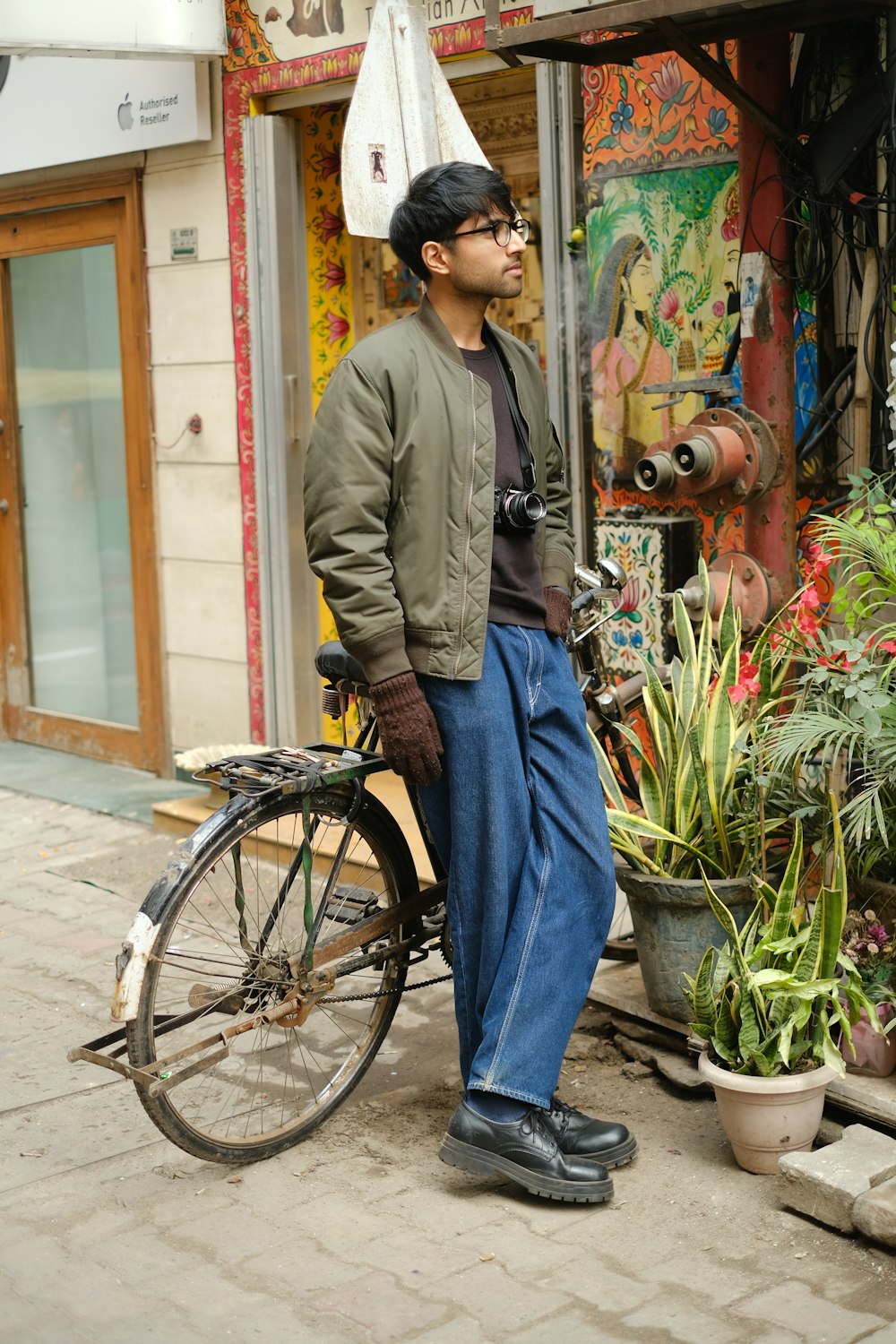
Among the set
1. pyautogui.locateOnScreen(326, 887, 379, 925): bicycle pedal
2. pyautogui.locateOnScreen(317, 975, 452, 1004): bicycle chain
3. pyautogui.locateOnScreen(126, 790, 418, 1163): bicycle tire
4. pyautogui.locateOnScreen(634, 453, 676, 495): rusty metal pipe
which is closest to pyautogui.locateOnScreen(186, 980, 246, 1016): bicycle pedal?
pyautogui.locateOnScreen(126, 790, 418, 1163): bicycle tire

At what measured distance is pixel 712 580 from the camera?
448 centimetres

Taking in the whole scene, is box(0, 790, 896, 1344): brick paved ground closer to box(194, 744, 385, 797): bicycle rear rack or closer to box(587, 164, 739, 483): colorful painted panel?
box(194, 744, 385, 797): bicycle rear rack

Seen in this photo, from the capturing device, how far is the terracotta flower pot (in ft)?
12.0

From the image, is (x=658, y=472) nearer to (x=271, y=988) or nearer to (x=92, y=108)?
(x=271, y=988)

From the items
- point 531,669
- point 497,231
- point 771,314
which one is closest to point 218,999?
point 531,669

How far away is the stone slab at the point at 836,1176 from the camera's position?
3.28 meters

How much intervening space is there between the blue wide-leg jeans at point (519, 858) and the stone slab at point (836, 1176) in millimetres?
553

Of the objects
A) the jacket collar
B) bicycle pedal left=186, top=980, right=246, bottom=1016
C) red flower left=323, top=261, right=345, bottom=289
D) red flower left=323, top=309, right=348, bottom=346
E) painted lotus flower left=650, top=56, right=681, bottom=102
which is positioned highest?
painted lotus flower left=650, top=56, right=681, bottom=102

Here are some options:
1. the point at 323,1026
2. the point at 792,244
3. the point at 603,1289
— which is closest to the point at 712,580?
the point at 792,244

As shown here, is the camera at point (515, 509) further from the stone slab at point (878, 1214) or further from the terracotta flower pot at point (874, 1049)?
the stone slab at point (878, 1214)

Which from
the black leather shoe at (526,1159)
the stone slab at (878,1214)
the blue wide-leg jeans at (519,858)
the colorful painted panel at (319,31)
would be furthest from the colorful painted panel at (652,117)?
the stone slab at (878,1214)

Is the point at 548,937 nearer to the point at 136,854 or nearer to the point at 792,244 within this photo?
the point at 792,244

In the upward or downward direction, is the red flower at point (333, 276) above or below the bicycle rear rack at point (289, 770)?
above

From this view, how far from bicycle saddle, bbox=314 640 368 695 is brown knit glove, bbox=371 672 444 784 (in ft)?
0.90
